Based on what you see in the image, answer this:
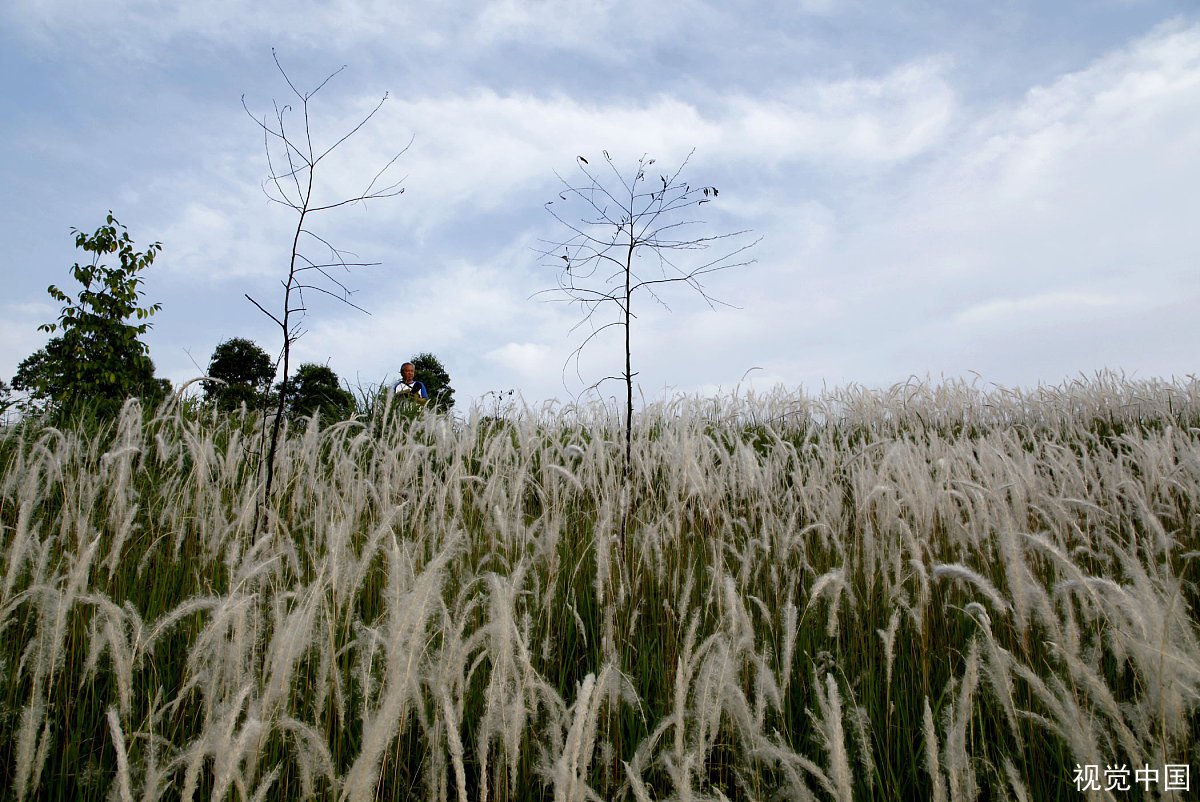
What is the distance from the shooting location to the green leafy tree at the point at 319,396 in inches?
370

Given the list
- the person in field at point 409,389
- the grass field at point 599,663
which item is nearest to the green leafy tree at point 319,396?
the person in field at point 409,389

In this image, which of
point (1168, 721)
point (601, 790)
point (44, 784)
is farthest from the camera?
point (44, 784)

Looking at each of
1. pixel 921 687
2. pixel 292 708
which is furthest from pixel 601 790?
pixel 921 687

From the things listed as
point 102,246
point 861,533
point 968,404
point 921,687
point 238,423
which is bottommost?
point 921,687

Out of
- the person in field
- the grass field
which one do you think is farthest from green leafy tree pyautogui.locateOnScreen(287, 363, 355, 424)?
the grass field

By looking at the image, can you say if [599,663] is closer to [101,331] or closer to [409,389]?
[409,389]

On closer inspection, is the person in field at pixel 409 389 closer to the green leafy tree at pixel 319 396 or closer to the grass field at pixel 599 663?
the green leafy tree at pixel 319 396

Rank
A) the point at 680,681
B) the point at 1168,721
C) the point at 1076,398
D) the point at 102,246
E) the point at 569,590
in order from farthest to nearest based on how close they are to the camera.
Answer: the point at 102,246 < the point at 1076,398 < the point at 569,590 < the point at 1168,721 < the point at 680,681

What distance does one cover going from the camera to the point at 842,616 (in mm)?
3238

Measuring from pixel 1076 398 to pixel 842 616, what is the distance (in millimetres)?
10060

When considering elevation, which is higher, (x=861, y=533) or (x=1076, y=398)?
(x=1076, y=398)

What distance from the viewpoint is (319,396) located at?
12.5 meters

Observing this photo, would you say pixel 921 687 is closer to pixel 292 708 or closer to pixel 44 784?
pixel 292 708

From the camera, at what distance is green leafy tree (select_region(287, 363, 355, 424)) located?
941 cm
